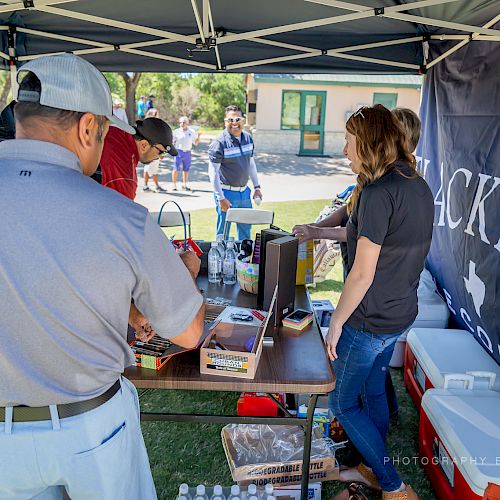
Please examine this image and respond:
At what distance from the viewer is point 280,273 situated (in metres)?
2.04

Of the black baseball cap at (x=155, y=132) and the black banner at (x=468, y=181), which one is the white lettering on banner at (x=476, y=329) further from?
the black baseball cap at (x=155, y=132)

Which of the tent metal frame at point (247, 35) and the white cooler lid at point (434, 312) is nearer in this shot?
the tent metal frame at point (247, 35)

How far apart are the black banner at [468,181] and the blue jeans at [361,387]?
42.5 inches

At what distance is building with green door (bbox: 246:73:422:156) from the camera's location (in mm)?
16250

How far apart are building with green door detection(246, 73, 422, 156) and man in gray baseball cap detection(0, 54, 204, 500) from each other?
15.6 metres

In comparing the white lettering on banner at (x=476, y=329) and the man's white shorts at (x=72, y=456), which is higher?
the man's white shorts at (x=72, y=456)

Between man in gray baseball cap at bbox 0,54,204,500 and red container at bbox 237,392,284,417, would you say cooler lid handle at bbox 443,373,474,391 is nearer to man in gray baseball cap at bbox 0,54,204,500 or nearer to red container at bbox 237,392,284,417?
red container at bbox 237,392,284,417

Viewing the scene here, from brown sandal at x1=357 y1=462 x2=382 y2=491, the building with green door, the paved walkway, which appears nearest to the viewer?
brown sandal at x1=357 y1=462 x2=382 y2=491

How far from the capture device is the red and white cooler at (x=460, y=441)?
6.63ft

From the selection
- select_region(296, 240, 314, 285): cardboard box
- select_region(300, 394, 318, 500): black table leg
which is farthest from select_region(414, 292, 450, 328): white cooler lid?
select_region(300, 394, 318, 500): black table leg

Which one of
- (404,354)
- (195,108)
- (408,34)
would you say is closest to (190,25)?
(408,34)

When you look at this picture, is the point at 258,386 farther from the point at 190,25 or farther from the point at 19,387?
the point at 190,25

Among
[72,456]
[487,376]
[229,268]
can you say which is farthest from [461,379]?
[72,456]

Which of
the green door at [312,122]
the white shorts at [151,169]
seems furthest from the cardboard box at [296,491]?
the green door at [312,122]
